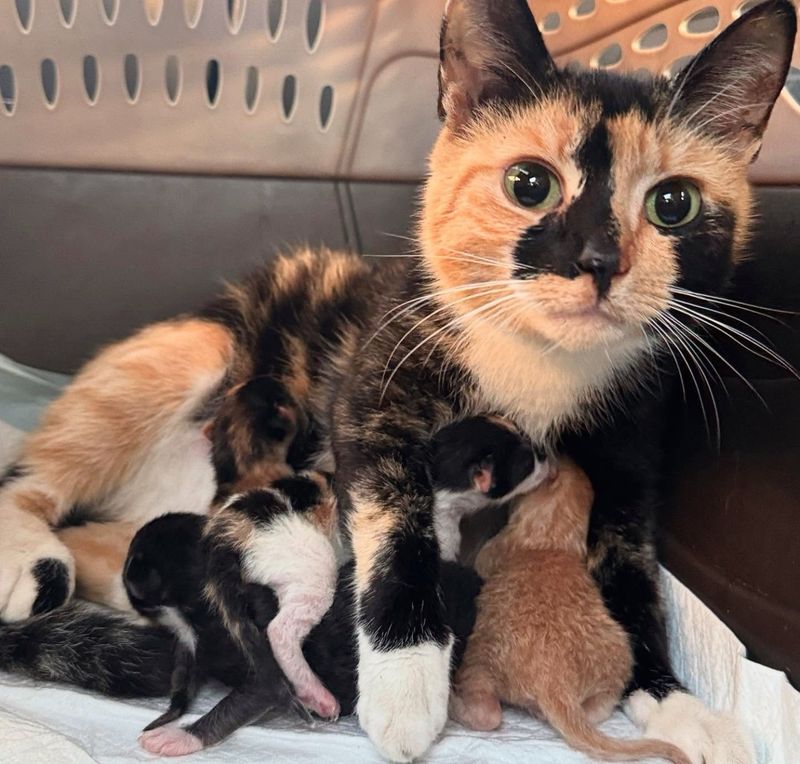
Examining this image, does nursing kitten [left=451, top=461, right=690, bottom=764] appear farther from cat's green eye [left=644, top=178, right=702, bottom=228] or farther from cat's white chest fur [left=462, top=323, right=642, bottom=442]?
cat's green eye [left=644, top=178, right=702, bottom=228]

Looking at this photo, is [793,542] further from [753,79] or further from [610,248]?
[753,79]

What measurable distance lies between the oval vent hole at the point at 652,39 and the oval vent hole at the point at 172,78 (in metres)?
0.82

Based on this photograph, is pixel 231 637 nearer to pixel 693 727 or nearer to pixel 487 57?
pixel 693 727

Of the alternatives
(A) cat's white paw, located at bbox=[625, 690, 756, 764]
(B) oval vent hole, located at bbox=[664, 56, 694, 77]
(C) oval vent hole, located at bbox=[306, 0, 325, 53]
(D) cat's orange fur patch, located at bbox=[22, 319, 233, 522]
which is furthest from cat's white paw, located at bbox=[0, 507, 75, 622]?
(B) oval vent hole, located at bbox=[664, 56, 694, 77]

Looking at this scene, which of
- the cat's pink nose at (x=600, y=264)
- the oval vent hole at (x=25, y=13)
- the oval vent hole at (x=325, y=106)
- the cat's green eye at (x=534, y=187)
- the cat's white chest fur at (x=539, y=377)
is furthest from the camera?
the oval vent hole at (x=325, y=106)

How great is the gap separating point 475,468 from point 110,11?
106 centimetres

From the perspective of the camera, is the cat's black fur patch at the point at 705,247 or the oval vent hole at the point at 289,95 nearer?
the cat's black fur patch at the point at 705,247

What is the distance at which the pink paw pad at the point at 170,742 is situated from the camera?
93cm

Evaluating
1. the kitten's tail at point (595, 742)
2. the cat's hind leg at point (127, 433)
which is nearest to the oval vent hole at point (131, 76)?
the cat's hind leg at point (127, 433)

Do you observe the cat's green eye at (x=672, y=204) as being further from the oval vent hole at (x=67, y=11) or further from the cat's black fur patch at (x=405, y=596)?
the oval vent hole at (x=67, y=11)

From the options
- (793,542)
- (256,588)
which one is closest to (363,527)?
(256,588)

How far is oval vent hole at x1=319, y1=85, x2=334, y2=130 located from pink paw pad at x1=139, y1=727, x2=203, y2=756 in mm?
1090

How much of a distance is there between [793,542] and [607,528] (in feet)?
0.84

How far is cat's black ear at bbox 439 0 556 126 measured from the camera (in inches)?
39.2
